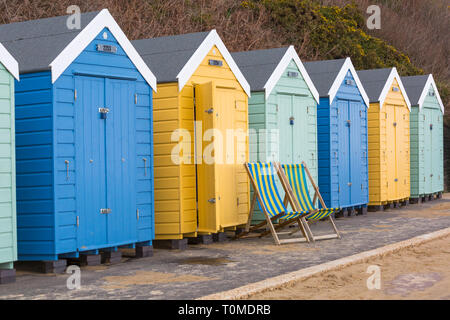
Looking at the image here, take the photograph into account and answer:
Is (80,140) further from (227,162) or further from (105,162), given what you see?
(227,162)

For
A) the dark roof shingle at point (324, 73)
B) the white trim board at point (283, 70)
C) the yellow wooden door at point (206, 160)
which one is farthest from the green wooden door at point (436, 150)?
the yellow wooden door at point (206, 160)

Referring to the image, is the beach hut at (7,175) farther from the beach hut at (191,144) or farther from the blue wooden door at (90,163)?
the beach hut at (191,144)

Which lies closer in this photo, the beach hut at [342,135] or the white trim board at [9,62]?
the white trim board at [9,62]

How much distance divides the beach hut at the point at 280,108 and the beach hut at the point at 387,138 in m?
2.70

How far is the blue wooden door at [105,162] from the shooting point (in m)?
7.62

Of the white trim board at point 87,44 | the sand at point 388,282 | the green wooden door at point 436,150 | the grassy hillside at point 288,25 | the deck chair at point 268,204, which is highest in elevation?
the grassy hillside at point 288,25

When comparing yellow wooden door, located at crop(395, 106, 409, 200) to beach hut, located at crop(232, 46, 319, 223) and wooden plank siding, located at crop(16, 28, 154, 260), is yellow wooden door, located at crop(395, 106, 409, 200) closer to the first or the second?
beach hut, located at crop(232, 46, 319, 223)

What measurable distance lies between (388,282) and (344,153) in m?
7.15

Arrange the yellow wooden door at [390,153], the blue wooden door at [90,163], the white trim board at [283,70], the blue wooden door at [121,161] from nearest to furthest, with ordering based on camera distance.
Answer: the blue wooden door at [90,163] → the blue wooden door at [121,161] → the white trim board at [283,70] → the yellow wooden door at [390,153]

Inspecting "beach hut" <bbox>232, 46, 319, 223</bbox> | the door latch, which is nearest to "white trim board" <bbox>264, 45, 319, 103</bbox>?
"beach hut" <bbox>232, 46, 319, 223</bbox>

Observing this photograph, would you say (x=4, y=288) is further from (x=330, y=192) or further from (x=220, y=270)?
(x=330, y=192)

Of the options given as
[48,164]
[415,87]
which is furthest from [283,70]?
[415,87]

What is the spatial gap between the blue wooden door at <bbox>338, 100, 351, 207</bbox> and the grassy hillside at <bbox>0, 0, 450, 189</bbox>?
649cm

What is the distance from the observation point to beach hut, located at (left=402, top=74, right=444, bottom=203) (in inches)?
640
